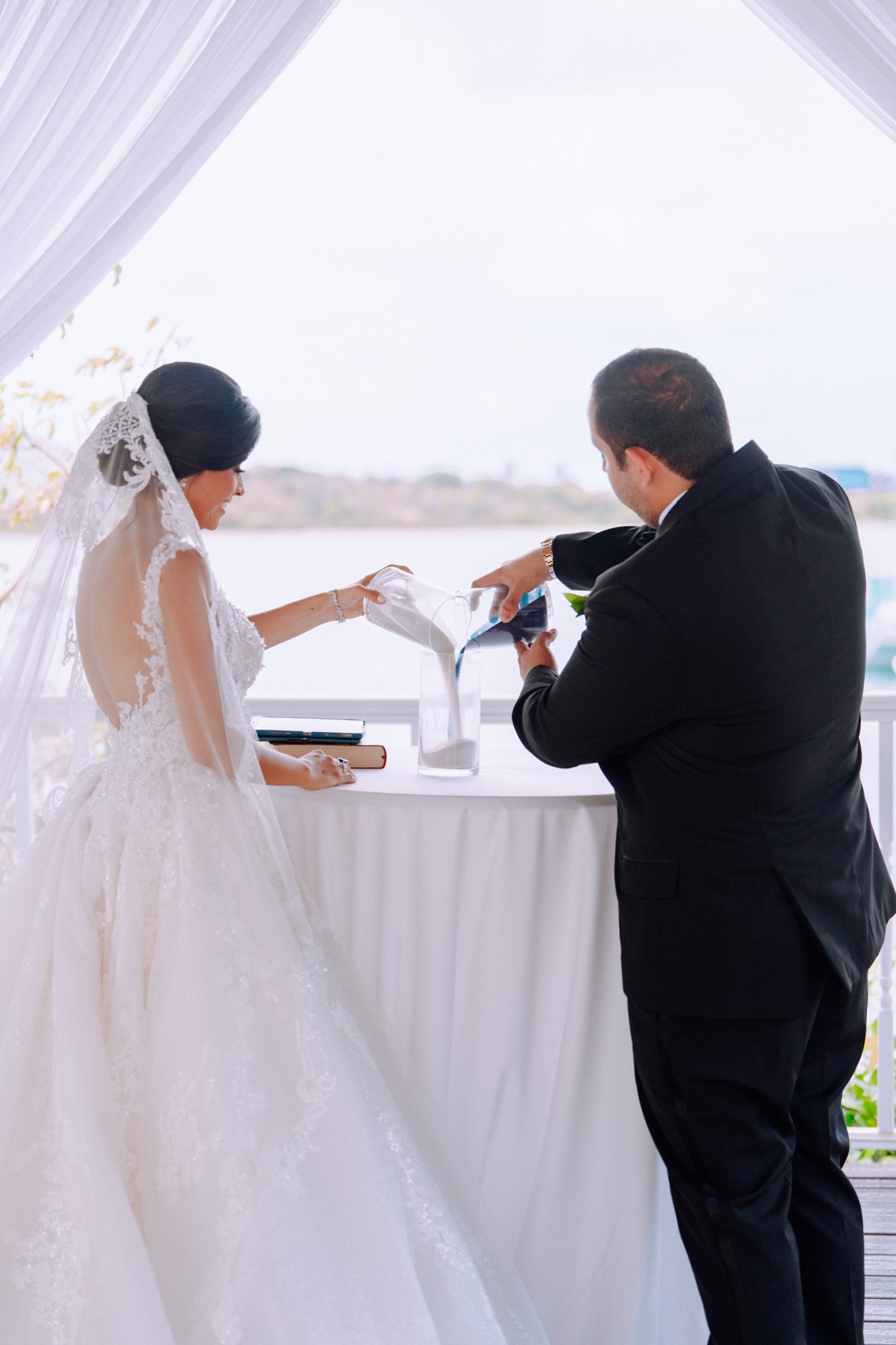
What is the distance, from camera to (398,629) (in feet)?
6.63

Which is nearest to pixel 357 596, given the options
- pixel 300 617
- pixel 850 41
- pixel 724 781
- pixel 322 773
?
pixel 300 617

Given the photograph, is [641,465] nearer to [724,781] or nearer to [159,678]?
[724,781]

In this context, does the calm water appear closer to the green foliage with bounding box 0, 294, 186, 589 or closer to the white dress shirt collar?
the green foliage with bounding box 0, 294, 186, 589

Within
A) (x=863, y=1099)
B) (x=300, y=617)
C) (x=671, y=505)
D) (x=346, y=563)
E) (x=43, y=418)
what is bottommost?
(x=863, y=1099)

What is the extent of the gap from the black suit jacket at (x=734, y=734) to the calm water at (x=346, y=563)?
16.0 feet

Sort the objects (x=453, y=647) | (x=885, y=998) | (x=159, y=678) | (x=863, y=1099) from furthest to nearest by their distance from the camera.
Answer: (x=863, y=1099) → (x=885, y=998) → (x=453, y=647) → (x=159, y=678)

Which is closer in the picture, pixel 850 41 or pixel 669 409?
pixel 669 409

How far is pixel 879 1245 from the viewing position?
2.28 metres

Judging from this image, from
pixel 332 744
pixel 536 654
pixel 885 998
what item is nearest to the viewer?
pixel 536 654

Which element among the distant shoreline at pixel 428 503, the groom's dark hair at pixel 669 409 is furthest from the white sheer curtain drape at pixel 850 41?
the distant shoreline at pixel 428 503

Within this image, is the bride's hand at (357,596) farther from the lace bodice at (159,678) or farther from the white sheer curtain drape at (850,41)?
the white sheer curtain drape at (850,41)

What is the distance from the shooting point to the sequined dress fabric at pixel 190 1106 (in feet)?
4.74

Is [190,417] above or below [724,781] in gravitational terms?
above

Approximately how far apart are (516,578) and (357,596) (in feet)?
1.39
